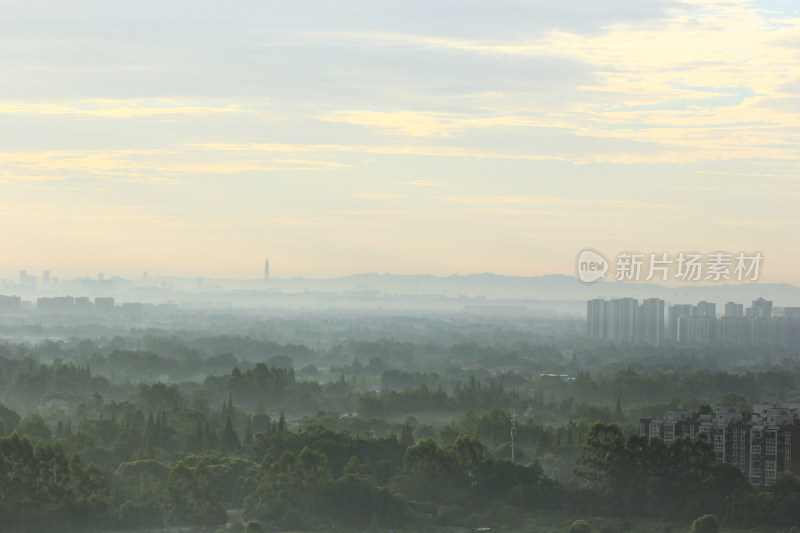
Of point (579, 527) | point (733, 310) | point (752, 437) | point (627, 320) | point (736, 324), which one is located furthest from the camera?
point (627, 320)

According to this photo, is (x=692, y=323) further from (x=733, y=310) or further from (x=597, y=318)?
(x=597, y=318)

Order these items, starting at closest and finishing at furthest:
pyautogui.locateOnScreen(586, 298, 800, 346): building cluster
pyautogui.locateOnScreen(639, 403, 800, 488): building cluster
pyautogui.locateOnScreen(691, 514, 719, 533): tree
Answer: pyautogui.locateOnScreen(691, 514, 719, 533): tree
pyautogui.locateOnScreen(639, 403, 800, 488): building cluster
pyautogui.locateOnScreen(586, 298, 800, 346): building cluster

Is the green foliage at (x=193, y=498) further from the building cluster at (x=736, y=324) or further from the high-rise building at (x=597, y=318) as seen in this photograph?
the high-rise building at (x=597, y=318)

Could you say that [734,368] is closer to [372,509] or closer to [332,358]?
[332,358]

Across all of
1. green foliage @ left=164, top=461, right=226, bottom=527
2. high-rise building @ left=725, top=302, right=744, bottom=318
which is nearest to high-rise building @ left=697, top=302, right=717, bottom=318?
high-rise building @ left=725, top=302, right=744, bottom=318

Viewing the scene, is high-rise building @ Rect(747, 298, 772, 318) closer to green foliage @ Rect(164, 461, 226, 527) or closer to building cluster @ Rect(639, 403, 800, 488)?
building cluster @ Rect(639, 403, 800, 488)

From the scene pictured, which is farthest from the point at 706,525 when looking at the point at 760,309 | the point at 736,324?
the point at 760,309

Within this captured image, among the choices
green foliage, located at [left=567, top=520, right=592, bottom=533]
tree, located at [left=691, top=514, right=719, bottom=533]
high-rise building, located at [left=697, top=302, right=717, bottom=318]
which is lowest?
green foliage, located at [left=567, top=520, right=592, bottom=533]
